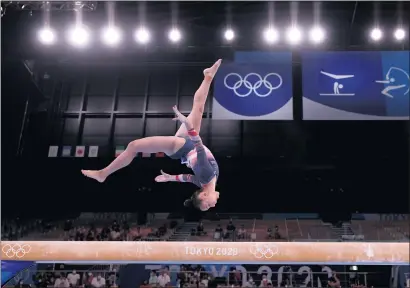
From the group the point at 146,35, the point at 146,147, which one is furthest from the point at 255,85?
the point at 146,147

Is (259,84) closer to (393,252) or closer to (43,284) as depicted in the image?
(393,252)

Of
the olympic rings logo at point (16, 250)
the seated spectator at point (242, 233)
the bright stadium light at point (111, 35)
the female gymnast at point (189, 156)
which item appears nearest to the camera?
the female gymnast at point (189, 156)

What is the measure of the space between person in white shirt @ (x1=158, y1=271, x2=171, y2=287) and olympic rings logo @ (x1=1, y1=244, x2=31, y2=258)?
4.19 meters

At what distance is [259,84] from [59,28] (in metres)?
4.80

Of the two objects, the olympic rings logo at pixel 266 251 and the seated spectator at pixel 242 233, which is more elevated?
the seated spectator at pixel 242 233

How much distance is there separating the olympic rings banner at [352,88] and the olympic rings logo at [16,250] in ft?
19.1

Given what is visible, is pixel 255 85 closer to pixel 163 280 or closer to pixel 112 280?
pixel 163 280

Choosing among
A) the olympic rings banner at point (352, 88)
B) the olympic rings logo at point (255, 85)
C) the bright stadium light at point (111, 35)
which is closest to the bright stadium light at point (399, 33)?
the olympic rings banner at point (352, 88)

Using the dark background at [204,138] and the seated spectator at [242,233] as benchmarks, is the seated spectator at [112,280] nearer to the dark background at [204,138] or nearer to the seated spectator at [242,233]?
the dark background at [204,138]

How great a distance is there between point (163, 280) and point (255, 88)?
458cm

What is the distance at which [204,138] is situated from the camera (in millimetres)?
10414

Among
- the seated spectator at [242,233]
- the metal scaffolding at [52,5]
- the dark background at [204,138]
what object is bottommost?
the seated spectator at [242,233]

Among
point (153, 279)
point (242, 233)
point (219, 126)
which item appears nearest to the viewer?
point (153, 279)

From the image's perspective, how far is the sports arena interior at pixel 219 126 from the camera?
8.82 meters
